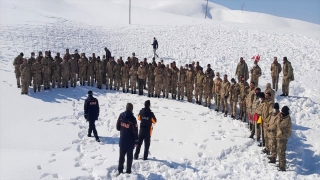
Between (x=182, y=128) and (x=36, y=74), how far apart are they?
807 cm

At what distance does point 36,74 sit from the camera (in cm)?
1559

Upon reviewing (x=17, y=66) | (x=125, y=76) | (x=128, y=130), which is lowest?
(x=128, y=130)

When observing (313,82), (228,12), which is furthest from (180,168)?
(228,12)

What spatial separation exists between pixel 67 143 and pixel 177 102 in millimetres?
6901

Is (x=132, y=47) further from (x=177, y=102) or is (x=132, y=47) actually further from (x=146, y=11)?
(x=146, y=11)

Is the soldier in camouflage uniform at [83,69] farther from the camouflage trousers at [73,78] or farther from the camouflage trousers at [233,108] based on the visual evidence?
the camouflage trousers at [233,108]

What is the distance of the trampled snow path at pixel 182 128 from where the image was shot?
29.3 feet

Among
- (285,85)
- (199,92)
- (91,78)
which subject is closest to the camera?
(199,92)

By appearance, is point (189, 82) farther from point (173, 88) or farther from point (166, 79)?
point (166, 79)

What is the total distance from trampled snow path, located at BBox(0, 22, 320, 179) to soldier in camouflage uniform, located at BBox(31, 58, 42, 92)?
64cm

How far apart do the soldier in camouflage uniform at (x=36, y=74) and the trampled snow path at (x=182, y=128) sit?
0.64 m

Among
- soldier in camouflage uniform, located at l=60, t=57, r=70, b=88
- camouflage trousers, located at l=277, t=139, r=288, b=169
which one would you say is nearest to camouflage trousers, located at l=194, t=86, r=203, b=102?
camouflage trousers, located at l=277, t=139, r=288, b=169

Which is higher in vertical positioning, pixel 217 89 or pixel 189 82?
pixel 189 82

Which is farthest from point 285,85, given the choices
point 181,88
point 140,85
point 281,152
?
point 140,85
